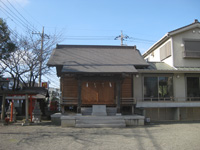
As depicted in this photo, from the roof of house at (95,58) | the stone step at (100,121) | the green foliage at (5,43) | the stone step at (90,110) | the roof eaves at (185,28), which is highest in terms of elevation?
the roof eaves at (185,28)

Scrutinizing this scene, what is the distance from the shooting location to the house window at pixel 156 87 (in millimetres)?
16609

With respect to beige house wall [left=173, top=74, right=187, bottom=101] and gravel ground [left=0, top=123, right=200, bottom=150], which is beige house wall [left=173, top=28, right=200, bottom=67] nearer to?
beige house wall [left=173, top=74, right=187, bottom=101]

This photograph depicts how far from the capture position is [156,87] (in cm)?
1662

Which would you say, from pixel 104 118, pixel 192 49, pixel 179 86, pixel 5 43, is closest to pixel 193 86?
pixel 179 86

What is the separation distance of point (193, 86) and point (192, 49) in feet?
10.5

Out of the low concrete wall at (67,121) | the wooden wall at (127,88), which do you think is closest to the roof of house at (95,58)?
the wooden wall at (127,88)

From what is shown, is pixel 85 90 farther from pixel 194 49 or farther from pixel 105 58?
pixel 194 49

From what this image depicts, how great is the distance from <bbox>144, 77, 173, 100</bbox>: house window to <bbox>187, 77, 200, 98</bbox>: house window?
1.66 m

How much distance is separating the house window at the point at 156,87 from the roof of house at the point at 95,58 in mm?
2046

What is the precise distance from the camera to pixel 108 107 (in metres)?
14.9

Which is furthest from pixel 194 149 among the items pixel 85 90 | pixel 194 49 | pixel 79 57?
pixel 194 49

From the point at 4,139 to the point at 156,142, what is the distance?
6391 millimetres

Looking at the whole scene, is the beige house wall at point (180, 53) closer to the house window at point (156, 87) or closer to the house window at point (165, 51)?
the house window at point (165, 51)

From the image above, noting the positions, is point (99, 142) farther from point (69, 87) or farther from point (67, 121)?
point (69, 87)
